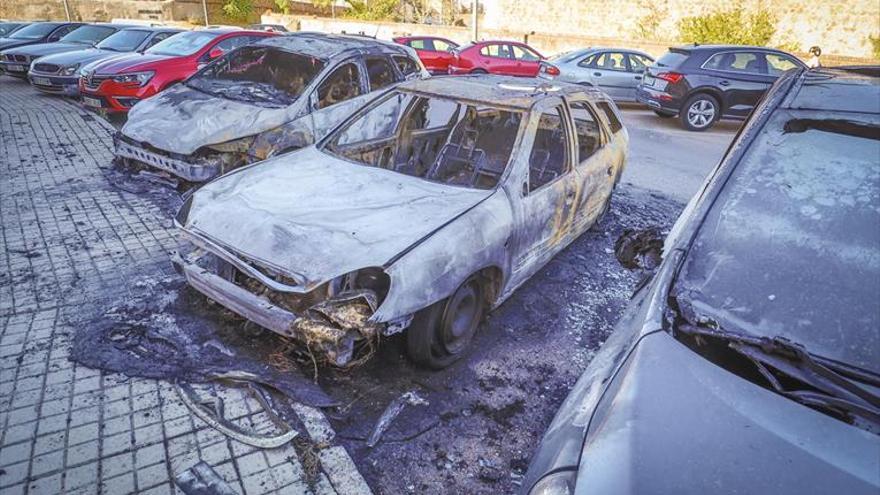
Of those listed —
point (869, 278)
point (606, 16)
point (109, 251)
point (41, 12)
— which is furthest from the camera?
point (41, 12)

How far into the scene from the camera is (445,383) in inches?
123

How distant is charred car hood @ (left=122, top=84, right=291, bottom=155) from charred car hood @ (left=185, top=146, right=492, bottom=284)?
6.37 feet

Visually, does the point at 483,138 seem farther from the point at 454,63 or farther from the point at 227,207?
the point at 454,63

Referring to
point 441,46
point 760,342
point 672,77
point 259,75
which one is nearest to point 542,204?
point 760,342

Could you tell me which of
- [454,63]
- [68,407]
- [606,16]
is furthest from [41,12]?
[68,407]

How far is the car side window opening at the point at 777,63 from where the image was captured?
34.1ft

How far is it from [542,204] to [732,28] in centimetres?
2236

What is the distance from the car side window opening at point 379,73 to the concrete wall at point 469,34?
12319 mm

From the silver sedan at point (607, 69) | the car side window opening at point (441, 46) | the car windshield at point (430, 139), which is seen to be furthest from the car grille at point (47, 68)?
the silver sedan at point (607, 69)

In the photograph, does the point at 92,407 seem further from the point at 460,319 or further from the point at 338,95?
the point at 338,95

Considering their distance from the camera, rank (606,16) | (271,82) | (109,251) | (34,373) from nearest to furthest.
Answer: (34,373)
(109,251)
(271,82)
(606,16)

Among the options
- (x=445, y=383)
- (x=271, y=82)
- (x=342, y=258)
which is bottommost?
(x=445, y=383)

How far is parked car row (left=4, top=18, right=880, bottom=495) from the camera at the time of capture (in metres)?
1.54

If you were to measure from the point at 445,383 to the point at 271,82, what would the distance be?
5.07m
